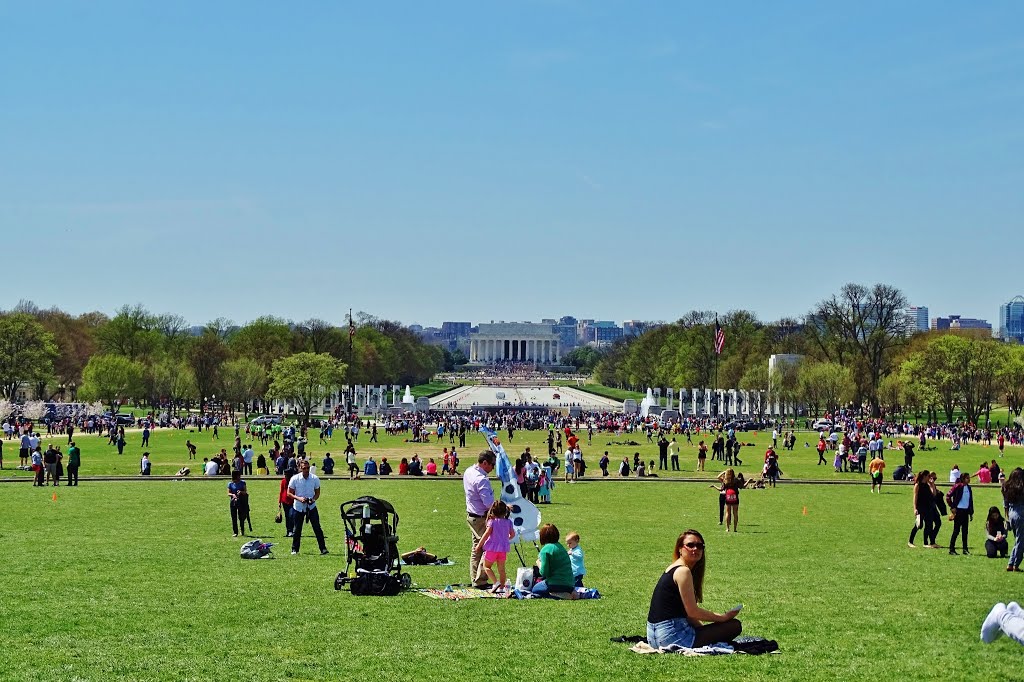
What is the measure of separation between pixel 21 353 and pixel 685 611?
10679 centimetres

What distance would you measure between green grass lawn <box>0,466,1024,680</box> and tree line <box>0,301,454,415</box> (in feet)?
223

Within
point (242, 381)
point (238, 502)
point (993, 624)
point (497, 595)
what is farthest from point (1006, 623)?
point (242, 381)

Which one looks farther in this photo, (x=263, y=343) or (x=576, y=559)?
(x=263, y=343)

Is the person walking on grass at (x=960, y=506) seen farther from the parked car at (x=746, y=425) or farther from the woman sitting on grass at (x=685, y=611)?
the parked car at (x=746, y=425)

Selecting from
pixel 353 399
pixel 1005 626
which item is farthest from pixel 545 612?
pixel 353 399

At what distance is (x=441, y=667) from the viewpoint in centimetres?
1193

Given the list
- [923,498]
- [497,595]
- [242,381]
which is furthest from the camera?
[242,381]

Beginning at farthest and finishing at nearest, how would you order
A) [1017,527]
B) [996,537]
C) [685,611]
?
1. [996,537]
2. [1017,527]
3. [685,611]

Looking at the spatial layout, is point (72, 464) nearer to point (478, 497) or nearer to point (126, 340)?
point (478, 497)

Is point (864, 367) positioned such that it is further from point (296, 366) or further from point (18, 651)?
point (18, 651)

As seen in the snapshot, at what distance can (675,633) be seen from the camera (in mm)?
12312

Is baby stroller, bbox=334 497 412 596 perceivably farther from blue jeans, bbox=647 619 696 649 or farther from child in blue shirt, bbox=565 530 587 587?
blue jeans, bbox=647 619 696 649

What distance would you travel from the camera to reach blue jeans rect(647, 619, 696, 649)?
12.3 metres

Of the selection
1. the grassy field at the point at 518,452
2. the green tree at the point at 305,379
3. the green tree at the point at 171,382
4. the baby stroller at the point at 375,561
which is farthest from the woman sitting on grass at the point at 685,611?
the green tree at the point at 171,382
